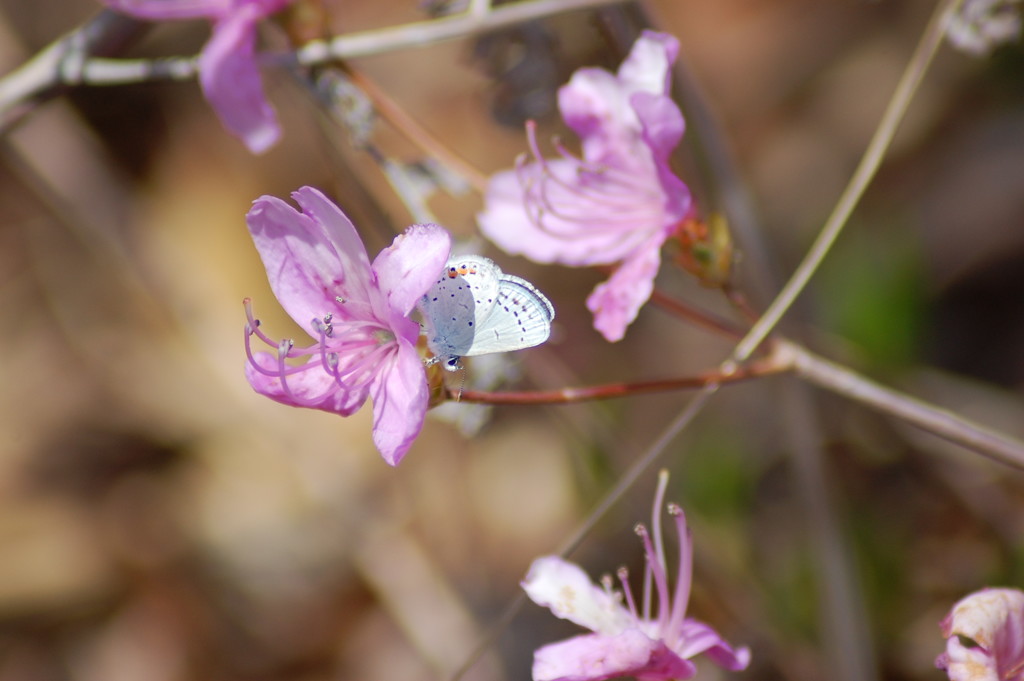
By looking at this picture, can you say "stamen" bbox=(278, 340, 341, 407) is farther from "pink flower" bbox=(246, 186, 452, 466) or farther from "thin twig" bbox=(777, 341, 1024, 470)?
"thin twig" bbox=(777, 341, 1024, 470)

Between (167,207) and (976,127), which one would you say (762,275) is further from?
(167,207)

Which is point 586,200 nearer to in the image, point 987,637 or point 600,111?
point 600,111

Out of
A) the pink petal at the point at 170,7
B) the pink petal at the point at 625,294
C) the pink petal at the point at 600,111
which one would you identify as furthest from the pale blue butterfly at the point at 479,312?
the pink petal at the point at 170,7

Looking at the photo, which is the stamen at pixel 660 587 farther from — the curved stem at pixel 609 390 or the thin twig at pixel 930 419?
the thin twig at pixel 930 419

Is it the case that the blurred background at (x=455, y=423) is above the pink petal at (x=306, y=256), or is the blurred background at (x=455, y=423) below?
below

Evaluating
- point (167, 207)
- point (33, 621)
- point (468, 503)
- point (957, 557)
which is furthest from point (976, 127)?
point (33, 621)

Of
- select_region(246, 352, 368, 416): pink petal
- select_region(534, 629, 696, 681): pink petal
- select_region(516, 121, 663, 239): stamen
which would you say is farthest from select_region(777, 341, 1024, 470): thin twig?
select_region(246, 352, 368, 416): pink petal
